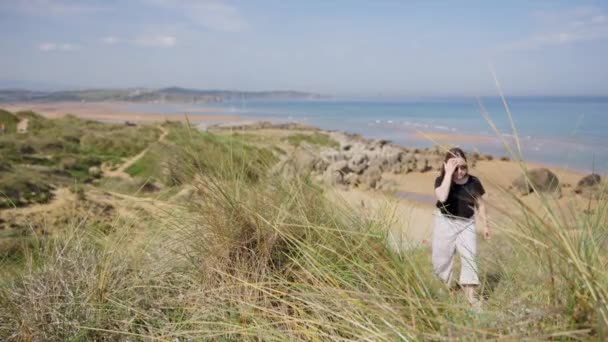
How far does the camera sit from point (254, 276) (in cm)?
262

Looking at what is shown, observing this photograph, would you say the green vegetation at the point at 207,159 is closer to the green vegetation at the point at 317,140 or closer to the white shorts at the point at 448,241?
the white shorts at the point at 448,241

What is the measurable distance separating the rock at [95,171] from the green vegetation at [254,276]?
1366 centimetres

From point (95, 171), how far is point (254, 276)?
51.9ft

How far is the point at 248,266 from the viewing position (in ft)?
8.89

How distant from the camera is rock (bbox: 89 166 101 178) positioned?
1605 cm

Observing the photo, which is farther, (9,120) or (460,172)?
(9,120)

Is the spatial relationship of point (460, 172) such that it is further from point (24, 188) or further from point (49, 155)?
point (49, 155)

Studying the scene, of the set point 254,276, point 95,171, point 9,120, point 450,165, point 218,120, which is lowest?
point 95,171

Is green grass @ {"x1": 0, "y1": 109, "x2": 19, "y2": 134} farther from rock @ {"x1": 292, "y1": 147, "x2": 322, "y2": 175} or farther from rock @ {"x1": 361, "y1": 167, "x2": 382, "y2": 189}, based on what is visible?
rock @ {"x1": 292, "y1": 147, "x2": 322, "y2": 175}

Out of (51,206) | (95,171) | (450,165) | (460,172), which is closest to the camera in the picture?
(450,165)

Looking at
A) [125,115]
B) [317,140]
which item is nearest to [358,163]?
[317,140]

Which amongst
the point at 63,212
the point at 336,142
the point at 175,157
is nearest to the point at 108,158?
the point at 63,212

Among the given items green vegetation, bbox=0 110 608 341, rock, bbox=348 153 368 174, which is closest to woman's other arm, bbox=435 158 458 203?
green vegetation, bbox=0 110 608 341

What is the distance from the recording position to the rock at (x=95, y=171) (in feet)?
52.6
